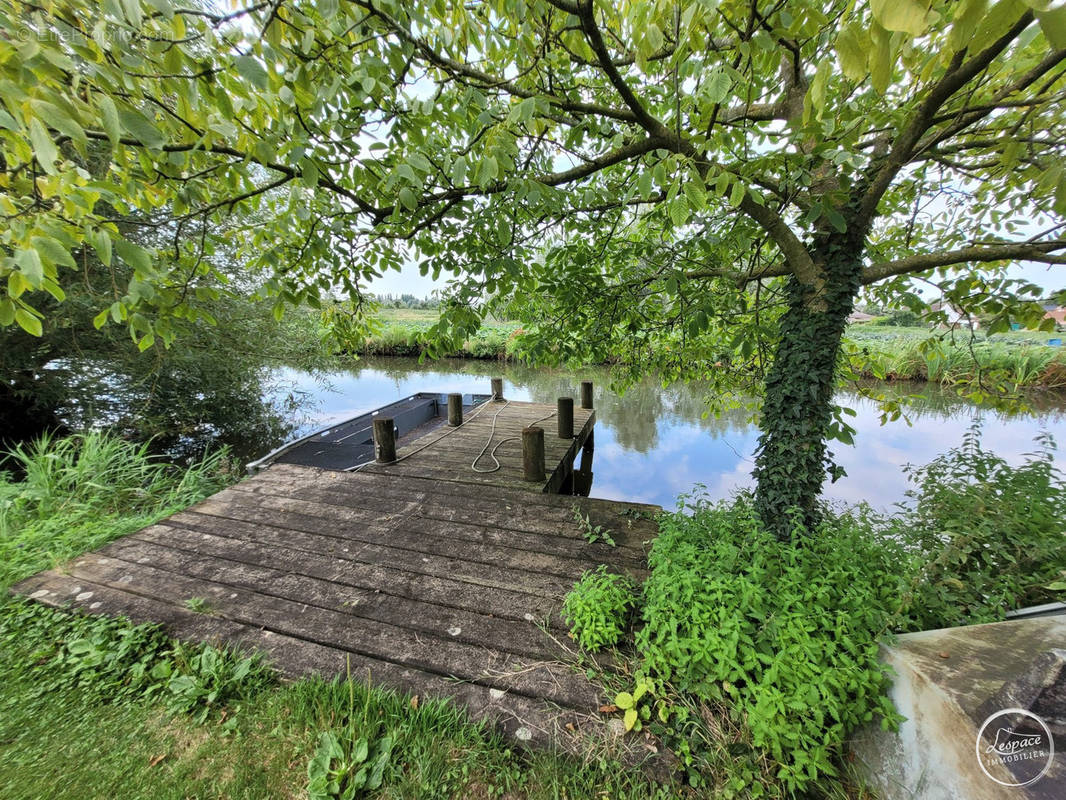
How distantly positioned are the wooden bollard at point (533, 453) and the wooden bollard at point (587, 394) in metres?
3.33

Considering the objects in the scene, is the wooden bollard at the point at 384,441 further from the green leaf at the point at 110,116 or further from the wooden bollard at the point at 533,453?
the green leaf at the point at 110,116

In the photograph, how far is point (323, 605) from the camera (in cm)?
216

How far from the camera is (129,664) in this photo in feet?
6.20

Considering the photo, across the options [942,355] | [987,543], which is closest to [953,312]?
[942,355]

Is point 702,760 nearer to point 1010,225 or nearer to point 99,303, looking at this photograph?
point 1010,225

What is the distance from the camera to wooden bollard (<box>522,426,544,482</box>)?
3.67m

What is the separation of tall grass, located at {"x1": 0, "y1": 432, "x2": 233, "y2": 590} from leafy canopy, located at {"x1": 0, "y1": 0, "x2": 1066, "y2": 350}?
256cm

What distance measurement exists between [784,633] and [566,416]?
3.74 metres

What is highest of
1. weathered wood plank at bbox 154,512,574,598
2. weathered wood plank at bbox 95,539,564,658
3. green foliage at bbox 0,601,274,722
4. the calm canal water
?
weathered wood plank at bbox 154,512,574,598

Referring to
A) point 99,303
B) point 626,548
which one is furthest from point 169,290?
point 99,303

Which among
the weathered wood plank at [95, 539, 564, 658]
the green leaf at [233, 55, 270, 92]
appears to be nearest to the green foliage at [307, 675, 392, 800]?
the weathered wood plank at [95, 539, 564, 658]

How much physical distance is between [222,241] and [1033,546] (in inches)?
152

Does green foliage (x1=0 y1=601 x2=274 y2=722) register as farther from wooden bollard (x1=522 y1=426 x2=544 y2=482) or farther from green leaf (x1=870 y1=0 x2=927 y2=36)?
green leaf (x1=870 y1=0 x2=927 y2=36)

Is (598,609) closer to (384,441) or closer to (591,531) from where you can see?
(591,531)
